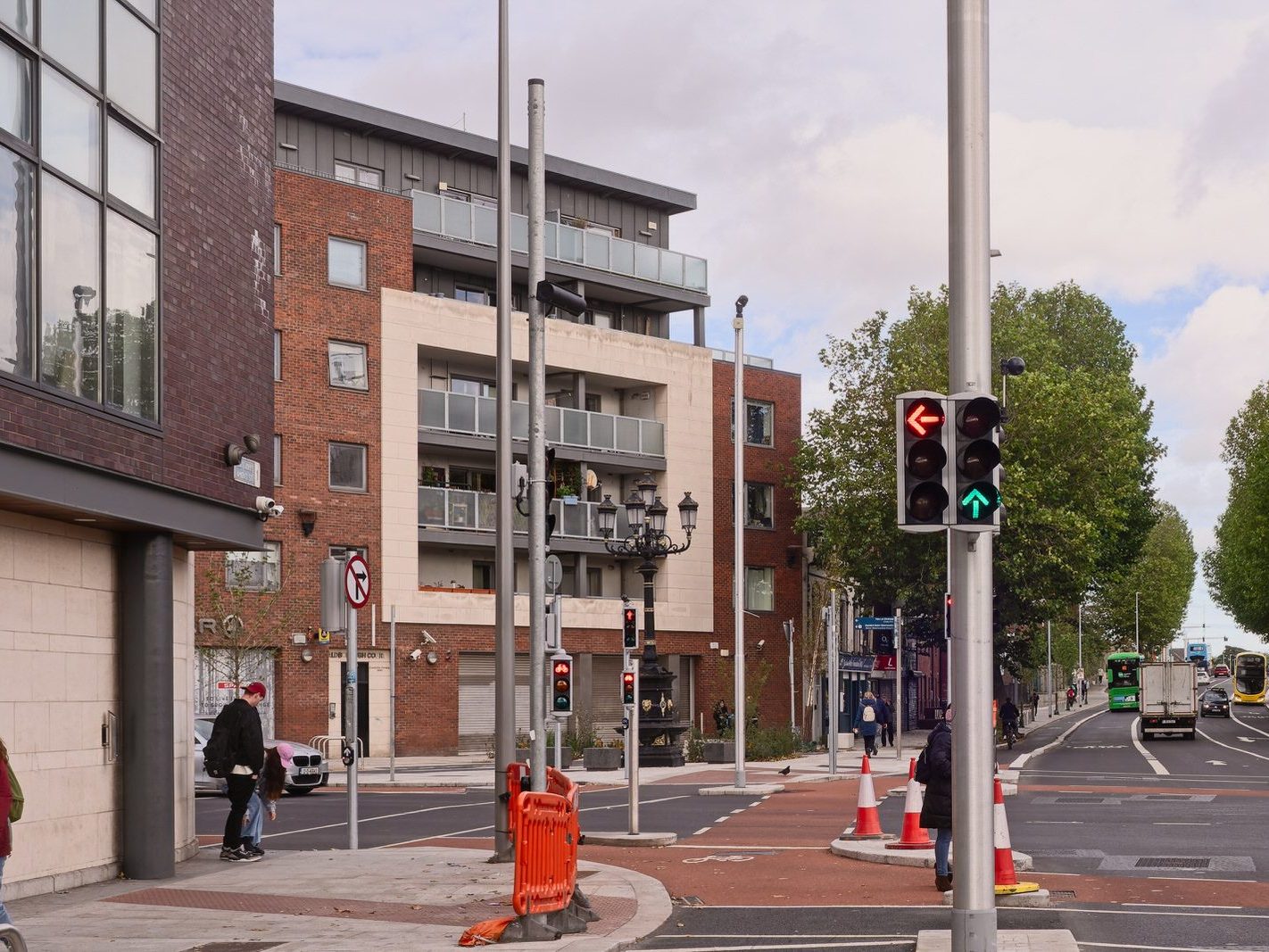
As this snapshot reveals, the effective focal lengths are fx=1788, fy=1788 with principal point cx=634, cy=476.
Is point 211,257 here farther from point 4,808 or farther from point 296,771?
point 296,771

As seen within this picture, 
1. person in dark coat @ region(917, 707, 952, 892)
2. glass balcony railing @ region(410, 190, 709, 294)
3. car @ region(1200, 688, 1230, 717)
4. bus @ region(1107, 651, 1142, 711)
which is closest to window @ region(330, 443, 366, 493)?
glass balcony railing @ region(410, 190, 709, 294)

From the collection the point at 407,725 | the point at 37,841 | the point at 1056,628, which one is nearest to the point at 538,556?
the point at 37,841

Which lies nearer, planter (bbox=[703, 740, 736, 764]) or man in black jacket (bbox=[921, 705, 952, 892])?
man in black jacket (bbox=[921, 705, 952, 892])

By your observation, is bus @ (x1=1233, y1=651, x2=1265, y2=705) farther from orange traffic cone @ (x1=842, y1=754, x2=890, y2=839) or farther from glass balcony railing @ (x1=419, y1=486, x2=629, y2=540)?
orange traffic cone @ (x1=842, y1=754, x2=890, y2=839)

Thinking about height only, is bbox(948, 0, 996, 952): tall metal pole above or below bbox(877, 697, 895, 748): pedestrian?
above

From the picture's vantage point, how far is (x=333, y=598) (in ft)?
62.8

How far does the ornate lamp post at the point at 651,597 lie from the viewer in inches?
1404

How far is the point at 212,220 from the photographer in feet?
A: 59.1

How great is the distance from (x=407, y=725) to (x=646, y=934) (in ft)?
113

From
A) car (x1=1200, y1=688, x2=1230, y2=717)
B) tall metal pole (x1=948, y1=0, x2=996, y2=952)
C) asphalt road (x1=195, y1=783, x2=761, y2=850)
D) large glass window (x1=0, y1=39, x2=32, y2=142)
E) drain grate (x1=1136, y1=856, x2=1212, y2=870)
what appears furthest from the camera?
car (x1=1200, y1=688, x2=1230, y2=717)

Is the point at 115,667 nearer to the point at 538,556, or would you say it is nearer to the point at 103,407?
the point at 103,407

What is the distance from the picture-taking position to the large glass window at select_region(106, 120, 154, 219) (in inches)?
629

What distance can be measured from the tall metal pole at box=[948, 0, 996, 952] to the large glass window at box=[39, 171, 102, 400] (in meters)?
7.45

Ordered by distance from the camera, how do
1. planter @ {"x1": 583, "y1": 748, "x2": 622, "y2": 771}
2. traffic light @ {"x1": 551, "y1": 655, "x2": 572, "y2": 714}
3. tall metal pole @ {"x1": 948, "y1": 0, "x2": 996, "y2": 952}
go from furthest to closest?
planter @ {"x1": 583, "y1": 748, "x2": 622, "y2": 771} → traffic light @ {"x1": 551, "y1": 655, "x2": 572, "y2": 714} → tall metal pole @ {"x1": 948, "y1": 0, "x2": 996, "y2": 952}
